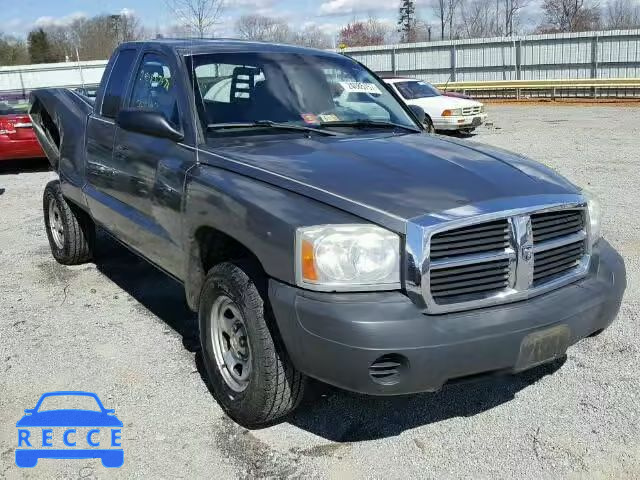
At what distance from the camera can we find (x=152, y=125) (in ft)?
12.5

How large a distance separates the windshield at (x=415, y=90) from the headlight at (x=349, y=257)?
15.2 meters

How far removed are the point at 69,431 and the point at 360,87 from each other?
286cm

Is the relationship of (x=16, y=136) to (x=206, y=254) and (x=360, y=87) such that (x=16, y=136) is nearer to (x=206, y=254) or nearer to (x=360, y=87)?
(x=360, y=87)

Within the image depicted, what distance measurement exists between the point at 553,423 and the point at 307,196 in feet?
5.66

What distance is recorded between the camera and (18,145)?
39.4 feet

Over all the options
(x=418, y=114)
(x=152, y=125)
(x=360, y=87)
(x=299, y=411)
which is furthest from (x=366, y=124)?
(x=299, y=411)

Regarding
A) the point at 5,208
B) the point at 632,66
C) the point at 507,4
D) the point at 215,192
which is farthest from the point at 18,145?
the point at 507,4

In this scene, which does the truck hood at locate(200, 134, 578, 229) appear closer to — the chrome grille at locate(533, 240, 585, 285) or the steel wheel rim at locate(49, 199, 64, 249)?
the chrome grille at locate(533, 240, 585, 285)

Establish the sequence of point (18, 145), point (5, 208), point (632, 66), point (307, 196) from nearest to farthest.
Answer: point (307, 196) < point (5, 208) < point (18, 145) < point (632, 66)

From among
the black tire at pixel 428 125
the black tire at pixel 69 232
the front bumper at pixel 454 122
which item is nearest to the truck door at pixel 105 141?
the black tire at pixel 69 232

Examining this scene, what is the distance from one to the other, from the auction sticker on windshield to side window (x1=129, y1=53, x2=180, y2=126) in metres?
1.14

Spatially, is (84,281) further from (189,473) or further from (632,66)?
(632,66)

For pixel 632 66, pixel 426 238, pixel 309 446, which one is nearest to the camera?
pixel 426 238

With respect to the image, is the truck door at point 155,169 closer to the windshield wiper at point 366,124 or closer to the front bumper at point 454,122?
the windshield wiper at point 366,124
